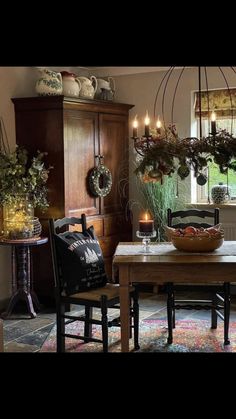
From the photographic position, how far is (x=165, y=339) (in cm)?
425

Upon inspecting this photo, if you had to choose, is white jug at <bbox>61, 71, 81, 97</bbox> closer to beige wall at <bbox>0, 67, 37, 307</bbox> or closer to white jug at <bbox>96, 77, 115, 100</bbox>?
beige wall at <bbox>0, 67, 37, 307</bbox>

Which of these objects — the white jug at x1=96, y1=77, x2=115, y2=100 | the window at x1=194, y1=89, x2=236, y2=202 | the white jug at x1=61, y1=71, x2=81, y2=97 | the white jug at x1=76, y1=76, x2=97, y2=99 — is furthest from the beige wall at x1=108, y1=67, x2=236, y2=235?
the white jug at x1=61, y1=71, x2=81, y2=97

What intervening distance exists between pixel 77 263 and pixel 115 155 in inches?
92.6

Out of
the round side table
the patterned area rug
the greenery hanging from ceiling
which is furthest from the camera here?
the round side table

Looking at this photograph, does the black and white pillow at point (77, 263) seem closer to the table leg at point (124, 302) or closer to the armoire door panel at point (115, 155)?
the table leg at point (124, 302)

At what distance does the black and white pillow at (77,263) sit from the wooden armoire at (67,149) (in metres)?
1.28

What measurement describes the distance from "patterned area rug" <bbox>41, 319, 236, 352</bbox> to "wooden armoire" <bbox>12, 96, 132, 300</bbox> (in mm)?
985

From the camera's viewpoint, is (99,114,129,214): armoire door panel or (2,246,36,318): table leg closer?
(2,246,36,318): table leg

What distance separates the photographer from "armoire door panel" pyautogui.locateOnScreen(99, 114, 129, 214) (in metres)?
5.73
